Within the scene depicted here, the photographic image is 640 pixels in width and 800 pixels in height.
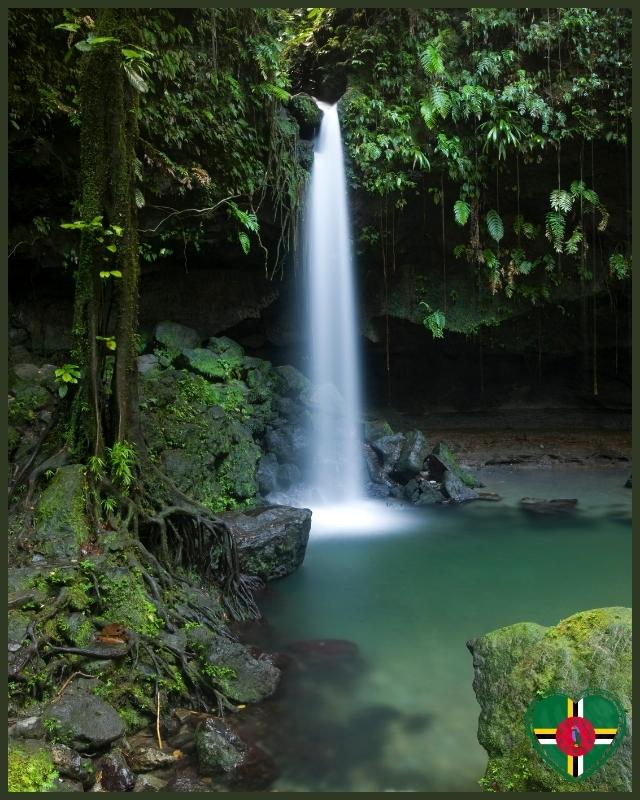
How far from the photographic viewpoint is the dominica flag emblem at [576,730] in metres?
2.60

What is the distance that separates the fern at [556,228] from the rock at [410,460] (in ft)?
15.8

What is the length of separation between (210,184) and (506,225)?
21.1 ft

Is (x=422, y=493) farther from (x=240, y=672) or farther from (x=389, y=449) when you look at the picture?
(x=240, y=672)

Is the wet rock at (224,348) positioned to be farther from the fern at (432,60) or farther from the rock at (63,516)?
the rock at (63,516)

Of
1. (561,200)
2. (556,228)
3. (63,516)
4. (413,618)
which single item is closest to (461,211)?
(561,200)

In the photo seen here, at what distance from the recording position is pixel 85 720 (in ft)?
11.3

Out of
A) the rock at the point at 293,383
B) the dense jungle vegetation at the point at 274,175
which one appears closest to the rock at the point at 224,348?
the rock at the point at 293,383

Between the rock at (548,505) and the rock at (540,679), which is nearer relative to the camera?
the rock at (540,679)

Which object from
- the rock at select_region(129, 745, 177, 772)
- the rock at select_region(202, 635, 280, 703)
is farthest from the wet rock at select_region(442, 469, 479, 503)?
the rock at select_region(129, 745, 177, 772)

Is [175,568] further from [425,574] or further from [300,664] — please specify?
[425,574]

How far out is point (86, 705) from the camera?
354cm

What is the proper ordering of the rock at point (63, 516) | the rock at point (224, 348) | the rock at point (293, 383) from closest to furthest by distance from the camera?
the rock at point (63, 516), the rock at point (224, 348), the rock at point (293, 383)

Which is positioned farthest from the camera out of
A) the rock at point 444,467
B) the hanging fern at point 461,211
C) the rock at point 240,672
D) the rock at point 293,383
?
the rock at point 293,383

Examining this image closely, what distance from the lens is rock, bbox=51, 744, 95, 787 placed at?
3.15m
